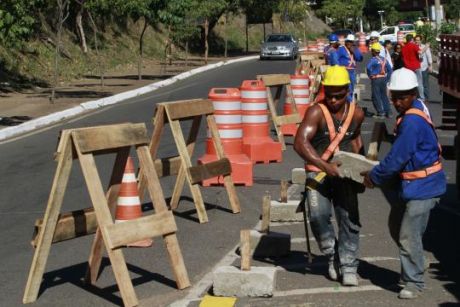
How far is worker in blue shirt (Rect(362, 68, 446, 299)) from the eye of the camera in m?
6.80

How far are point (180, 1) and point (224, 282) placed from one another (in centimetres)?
3113

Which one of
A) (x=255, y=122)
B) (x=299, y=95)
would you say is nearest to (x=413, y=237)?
(x=255, y=122)

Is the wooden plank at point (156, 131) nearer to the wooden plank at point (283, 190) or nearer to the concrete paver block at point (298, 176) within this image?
the wooden plank at point (283, 190)

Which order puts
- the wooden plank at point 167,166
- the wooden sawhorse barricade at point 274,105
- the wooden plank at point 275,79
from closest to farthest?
the wooden plank at point 167,166
the wooden plank at point 275,79
the wooden sawhorse barricade at point 274,105

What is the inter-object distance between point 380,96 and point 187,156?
1186cm

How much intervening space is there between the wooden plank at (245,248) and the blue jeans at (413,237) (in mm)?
1119

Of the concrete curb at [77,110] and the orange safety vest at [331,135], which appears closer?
the orange safety vest at [331,135]

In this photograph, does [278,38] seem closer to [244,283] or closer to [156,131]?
[156,131]

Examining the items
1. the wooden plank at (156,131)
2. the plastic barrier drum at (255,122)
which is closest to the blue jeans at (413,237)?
the wooden plank at (156,131)

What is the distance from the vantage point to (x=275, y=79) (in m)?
16.3

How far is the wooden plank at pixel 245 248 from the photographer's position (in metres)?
6.97

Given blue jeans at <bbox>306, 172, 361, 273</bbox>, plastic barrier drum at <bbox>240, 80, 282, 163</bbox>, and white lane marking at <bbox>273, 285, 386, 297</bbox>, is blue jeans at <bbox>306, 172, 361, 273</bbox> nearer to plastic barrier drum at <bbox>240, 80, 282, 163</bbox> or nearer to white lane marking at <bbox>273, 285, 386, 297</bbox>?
white lane marking at <bbox>273, 285, 386, 297</bbox>

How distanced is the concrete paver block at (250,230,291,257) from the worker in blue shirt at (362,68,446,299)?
62.6 inches

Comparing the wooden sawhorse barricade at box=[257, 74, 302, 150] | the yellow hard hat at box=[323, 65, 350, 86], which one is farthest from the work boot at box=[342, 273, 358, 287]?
the wooden sawhorse barricade at box=[257, 74, 302, 150]
